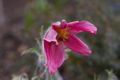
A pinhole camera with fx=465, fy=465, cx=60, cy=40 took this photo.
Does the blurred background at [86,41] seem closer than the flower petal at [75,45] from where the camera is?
No

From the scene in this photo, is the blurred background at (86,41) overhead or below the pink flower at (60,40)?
below

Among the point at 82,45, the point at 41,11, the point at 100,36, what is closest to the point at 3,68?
the point at 41,11

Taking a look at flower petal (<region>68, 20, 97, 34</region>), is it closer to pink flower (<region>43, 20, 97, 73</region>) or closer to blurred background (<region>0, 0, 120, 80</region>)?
pink flower (<region>43, 20, 97, 73</region>)

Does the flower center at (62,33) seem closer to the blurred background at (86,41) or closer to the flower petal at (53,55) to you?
the flower petal at (53,55)

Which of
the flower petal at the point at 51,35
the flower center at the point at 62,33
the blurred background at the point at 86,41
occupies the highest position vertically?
the flower petal at the point at 51,35

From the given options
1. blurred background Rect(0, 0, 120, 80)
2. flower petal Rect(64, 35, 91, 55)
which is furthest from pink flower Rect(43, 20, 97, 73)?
blurred background Rect(0, 0, 120, 80)

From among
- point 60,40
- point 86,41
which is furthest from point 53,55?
point 86,41

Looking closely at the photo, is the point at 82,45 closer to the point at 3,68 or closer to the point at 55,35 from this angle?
the point at 55,35

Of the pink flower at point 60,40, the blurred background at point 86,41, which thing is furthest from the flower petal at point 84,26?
the blurred background at point 86,41
